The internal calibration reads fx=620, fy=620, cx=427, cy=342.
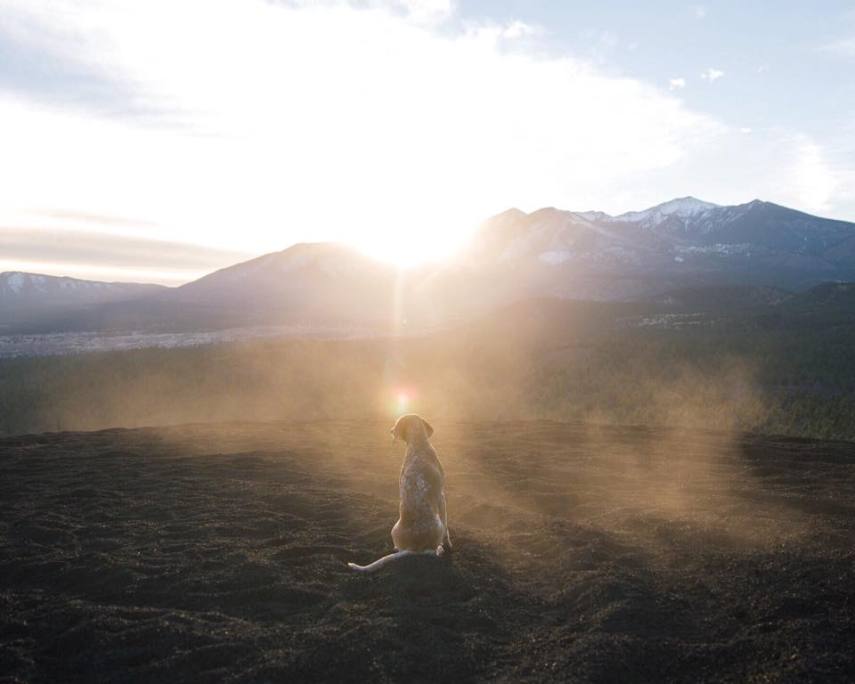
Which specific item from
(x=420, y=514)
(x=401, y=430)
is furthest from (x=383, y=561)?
(x=401, y=430)

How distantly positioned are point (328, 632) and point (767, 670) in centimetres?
346

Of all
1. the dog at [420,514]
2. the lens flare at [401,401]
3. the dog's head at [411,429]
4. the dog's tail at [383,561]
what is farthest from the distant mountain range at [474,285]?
the dog's tail at [383,561]

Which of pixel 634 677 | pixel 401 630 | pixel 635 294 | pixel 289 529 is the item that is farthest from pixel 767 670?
pixel 635 294

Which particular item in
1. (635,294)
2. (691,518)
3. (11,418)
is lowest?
(11,418)

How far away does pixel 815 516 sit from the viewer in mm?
8398

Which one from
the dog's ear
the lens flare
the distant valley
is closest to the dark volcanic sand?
the dog's ear

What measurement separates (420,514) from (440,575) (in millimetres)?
743

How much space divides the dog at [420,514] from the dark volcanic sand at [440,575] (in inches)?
8.5

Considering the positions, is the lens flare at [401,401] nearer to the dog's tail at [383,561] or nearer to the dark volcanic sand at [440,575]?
the dark volcanic sand at [440,575]

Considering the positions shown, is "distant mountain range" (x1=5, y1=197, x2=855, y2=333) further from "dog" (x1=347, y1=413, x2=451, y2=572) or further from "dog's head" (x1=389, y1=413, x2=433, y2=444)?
"dog" (x1=347, y1=413, x2=451, y2=572)

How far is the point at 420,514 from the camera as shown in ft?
23.0

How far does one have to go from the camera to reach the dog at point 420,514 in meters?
6.97

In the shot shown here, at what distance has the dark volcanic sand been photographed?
4.94 metres

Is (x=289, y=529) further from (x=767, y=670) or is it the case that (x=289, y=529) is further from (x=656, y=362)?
(x=656, y=362)
